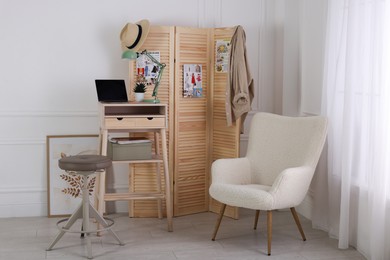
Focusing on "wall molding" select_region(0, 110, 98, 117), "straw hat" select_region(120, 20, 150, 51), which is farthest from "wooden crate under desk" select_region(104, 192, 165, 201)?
"straw hat" select_region(120, 20, 150, 51)

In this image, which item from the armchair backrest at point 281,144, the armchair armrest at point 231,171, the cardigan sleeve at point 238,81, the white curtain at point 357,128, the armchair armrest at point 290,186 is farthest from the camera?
the cardigan sleeve at point 238,81

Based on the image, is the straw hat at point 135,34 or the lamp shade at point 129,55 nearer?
the lamp shade at point 129,55

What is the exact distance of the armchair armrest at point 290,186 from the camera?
13.3 feet

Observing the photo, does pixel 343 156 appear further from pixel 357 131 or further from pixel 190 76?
pixel 190 76

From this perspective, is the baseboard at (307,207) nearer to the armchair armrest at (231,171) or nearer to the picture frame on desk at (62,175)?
the armchair armrest at (231,171)

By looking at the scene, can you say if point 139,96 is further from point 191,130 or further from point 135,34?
point 191,130

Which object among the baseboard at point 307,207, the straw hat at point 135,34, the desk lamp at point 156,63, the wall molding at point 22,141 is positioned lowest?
the baseboard at point 307,207

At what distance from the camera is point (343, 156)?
4.10m

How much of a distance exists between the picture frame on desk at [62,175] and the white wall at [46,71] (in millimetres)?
59

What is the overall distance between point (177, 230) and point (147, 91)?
1159 millimetres

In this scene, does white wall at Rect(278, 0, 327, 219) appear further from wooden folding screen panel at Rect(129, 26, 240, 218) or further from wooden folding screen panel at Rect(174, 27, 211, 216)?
wooden folding screen panel at Rect(174, 27, 211, 216)

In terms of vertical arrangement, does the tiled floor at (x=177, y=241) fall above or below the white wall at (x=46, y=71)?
below

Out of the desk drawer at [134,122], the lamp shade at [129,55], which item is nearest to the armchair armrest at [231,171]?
the desk drawer at [134,122]

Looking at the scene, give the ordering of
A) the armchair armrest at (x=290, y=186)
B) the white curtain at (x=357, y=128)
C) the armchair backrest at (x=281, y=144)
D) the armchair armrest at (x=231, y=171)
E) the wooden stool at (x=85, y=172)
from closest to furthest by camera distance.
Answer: the white curtain at (x=357, y=128) < the wooden stool at (x=85, y=172) < the armchair armrest at (x=290, y=186) < the armchair backrest at (x=281, y=144) < the armchair armrest at (x=231, y=171)
